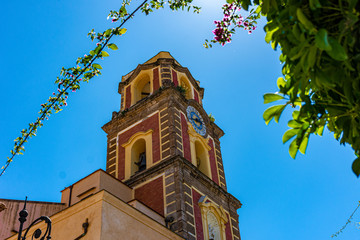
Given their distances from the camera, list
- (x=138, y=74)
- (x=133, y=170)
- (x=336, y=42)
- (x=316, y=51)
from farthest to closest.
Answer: (x=138, y=74) < (x=133, y=170) < (x=316, y=51) < (x=336, y=42)

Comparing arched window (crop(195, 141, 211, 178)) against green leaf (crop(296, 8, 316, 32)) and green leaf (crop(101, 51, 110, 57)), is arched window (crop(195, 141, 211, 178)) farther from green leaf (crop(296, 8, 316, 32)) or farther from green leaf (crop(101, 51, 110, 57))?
green leaf (crop(296, 8, 316, 32))

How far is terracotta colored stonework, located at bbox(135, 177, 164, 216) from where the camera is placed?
58.2ft

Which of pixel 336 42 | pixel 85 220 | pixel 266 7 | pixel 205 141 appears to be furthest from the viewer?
pixel 205 141

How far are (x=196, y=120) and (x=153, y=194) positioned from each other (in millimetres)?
5887

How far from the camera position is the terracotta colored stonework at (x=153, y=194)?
17.8 m

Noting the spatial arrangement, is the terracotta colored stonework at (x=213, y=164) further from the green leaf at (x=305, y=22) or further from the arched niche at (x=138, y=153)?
the green leaf at (x=305, y=22)

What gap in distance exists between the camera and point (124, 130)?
22547mm

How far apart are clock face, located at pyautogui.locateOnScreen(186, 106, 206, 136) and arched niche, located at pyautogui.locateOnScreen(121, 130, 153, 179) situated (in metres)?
2.52

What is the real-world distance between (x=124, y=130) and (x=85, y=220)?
10823mm

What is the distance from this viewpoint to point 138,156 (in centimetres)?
2147

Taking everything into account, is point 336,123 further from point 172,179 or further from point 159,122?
point 159,122

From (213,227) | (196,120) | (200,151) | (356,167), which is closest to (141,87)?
(196,120)

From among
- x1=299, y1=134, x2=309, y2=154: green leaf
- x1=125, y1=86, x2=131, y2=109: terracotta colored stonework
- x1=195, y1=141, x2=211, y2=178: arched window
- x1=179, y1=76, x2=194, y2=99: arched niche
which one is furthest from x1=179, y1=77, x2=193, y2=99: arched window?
x1=299, y1=134, x2=309, y2=154: green leaf

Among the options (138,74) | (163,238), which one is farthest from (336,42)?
(138,74)
